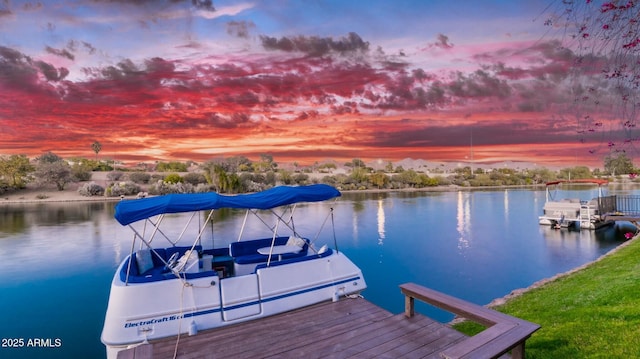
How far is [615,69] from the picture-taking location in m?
4.90

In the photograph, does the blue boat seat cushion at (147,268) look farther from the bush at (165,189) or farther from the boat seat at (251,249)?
the bush at (165,189)

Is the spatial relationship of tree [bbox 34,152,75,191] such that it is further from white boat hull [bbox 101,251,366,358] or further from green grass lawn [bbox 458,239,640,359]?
green grass lawn [bbox 458,239,640,359]

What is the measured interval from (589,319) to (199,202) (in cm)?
722

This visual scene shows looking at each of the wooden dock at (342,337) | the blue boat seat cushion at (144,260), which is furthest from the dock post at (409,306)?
the blue boat seat cushion at (144,260)

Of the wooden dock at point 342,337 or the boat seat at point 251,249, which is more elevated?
the boat seat at point 251,249

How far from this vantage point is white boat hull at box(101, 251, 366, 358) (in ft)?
19.0

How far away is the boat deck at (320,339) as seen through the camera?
194 inches

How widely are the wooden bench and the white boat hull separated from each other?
2694 mm

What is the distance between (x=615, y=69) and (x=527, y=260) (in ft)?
50.2

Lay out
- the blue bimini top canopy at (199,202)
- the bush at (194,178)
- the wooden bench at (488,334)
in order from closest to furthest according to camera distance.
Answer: the wooden bench at (488,334)
the blue bimini top canopy at (199,202)
the bush at (194,178)

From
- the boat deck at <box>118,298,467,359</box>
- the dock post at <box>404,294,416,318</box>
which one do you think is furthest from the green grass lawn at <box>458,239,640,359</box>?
the dock post at <box>404,294,416,318</box>

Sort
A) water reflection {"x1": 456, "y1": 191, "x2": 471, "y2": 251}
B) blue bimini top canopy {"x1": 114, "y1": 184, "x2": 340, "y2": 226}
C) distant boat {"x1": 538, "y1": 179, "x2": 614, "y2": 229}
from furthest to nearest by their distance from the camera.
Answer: distant boat {"x1": 538, "y1": 179, "x2": 614, "y2": 229} → water reflection {"x1": 456, "y1": 191, "x2": 471, "y2": 251} → blue bimini top canopy {"x1": 114, "y1": 184, "x2": 340, "y2": 226}

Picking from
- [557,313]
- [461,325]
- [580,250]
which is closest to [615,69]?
[557,313]

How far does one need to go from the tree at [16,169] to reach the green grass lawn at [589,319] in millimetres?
69220
